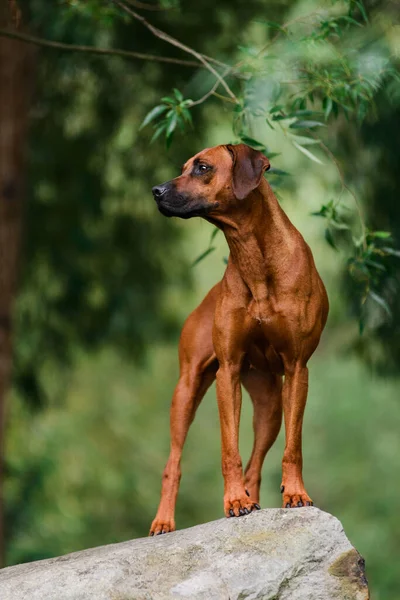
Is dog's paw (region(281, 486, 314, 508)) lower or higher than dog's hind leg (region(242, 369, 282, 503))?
lower

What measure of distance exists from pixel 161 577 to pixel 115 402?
49.7ft

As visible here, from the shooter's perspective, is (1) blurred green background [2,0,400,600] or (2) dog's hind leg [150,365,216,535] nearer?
(2) dog's hind leg [150,365,216,535]

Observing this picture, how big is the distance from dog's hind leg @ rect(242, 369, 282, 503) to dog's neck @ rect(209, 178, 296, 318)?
85cm

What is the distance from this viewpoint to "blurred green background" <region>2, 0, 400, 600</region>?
10891 millimetres

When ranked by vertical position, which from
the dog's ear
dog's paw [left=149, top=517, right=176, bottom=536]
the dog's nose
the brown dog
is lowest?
dog's paw [left=149, top=517, right=176, bottom=536]

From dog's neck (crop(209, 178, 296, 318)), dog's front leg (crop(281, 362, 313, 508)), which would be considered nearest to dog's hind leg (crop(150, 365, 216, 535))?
dog's front leg (crop(281, 362, 313, 508))

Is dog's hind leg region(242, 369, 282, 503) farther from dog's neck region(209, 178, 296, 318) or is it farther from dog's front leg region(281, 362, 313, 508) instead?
dog's neck region(209, 178, 296, 318)

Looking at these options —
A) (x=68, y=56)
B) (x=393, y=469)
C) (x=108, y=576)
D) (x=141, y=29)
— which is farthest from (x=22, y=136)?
(x=393, y=469)

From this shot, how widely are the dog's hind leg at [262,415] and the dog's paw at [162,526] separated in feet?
2.04

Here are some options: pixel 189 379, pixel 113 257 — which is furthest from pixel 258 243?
pixel 113 257

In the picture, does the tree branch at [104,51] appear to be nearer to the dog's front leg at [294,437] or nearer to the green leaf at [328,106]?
the green leaf at [328,106]

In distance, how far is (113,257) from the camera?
13.6 meters

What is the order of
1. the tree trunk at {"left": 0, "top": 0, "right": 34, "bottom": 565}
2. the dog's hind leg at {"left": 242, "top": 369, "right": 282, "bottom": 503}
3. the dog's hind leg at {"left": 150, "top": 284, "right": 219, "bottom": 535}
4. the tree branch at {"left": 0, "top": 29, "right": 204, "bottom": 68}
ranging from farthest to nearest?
the tree trunk at {"left": 0, "top": 0, "right": 34, "bottom": 565}
the tree branch at {"left": 0, "top": 29, "right": 204, "bottom": 68}
the dog's hind leg at {"left": 242, "top": 369, "right": 282, "bottom": 503}
the dog's hind leg at {"left": 150, "top": 284, "right": 219, "bottom": 535}

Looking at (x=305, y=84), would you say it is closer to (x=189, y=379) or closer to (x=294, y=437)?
(x=189, y=379)
